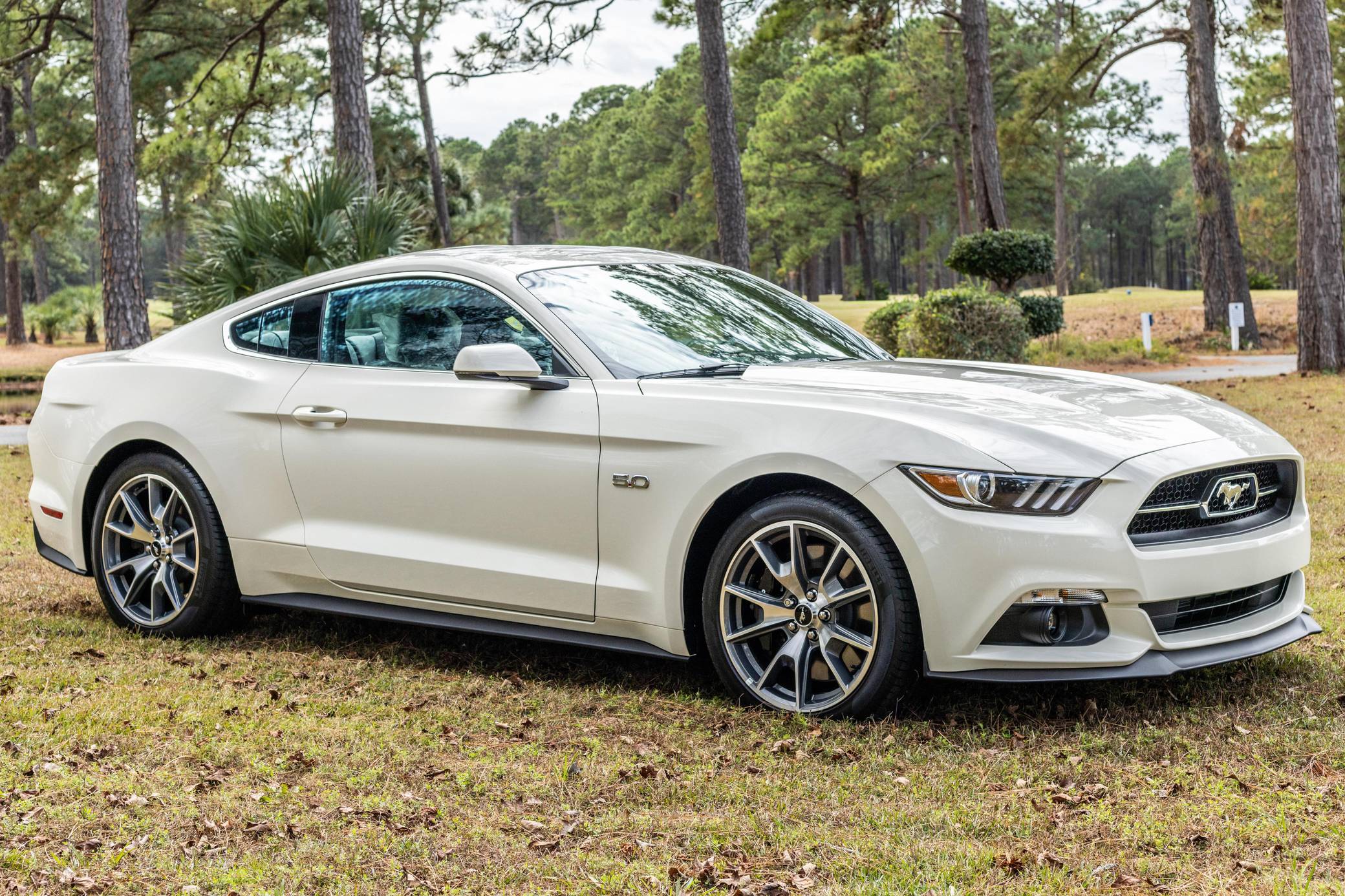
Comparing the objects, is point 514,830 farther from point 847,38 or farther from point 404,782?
point 847,38

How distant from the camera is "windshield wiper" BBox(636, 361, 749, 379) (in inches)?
180

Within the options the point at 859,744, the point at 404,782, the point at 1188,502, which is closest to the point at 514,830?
the point at 404,782

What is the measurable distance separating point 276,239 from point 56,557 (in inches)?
213

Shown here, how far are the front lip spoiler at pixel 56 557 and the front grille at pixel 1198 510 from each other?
447 centimetres

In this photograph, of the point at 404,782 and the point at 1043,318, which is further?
the point at 1043,318

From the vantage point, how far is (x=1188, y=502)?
12.8 ft

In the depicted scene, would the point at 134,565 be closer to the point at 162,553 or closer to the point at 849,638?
the point at 162,553

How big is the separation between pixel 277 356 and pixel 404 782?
90.3 inches

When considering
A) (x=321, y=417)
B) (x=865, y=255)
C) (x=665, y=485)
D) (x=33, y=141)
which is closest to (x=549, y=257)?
(x=321, y=417)

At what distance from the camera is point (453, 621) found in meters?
4.84

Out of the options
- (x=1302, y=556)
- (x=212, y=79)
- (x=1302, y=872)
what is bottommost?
(x=1302, y=872)

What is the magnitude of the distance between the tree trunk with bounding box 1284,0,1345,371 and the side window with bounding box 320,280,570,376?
15.1 metres

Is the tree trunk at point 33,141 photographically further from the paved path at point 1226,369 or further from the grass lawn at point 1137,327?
the paved path at point 1226,369

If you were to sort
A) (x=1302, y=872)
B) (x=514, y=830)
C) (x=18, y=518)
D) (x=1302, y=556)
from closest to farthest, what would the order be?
1. (x=1302, y=872)
2. (x=514, y=830)
3. (x=1302, y=556)
4. (x=18, y=518)
